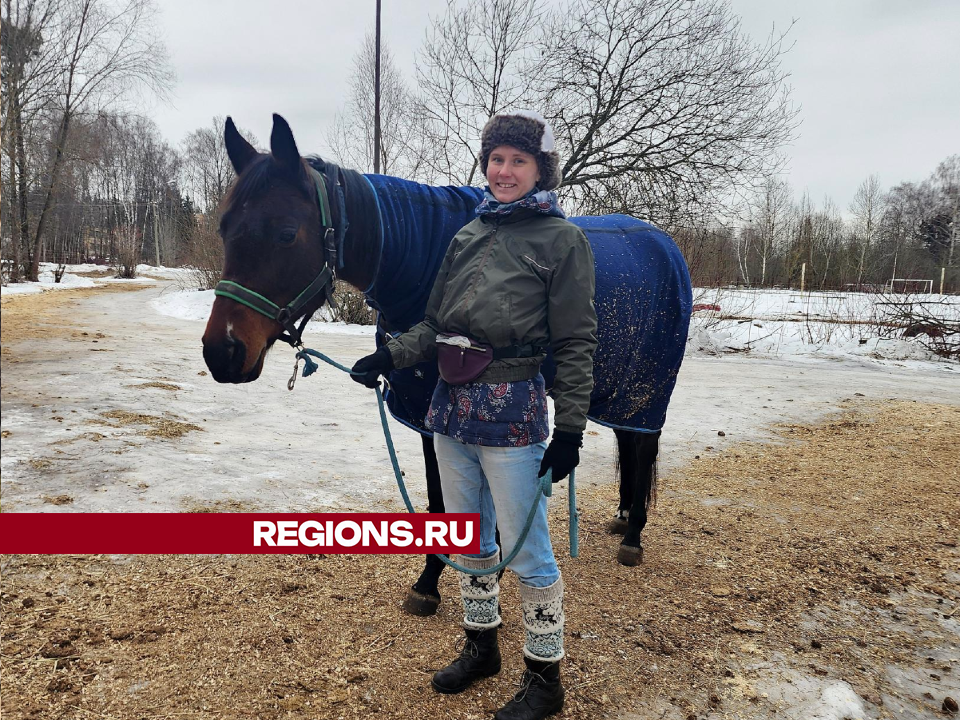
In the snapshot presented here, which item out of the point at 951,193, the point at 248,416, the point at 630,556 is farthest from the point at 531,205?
the point at 951,193

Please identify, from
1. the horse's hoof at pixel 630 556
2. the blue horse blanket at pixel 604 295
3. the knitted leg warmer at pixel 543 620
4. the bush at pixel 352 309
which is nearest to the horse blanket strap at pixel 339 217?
the blue horse blanket at pixel 604 295

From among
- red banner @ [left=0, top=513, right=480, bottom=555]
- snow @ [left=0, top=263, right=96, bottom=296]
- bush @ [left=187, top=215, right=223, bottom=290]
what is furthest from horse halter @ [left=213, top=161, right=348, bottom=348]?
snow @ [left=0, top=263, right=96, bottom=296]

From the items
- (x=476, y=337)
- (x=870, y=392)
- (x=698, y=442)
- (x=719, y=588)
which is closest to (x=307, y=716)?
(x=476, y=337)

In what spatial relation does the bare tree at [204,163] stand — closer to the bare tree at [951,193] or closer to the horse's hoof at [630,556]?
the horse's hoof at [630,556]

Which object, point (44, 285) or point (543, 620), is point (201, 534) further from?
point (44, 285)

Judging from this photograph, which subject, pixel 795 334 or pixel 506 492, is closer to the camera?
pixel 506 492

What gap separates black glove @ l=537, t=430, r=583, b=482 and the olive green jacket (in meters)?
0.03

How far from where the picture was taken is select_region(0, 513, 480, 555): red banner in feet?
8.53

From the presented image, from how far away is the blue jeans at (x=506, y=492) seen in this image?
5.52 feet

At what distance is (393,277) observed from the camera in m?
2.18

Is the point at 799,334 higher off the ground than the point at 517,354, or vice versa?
the point at 517,354

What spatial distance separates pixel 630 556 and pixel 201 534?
7.19 ft

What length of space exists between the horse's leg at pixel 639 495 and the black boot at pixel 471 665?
1.21m

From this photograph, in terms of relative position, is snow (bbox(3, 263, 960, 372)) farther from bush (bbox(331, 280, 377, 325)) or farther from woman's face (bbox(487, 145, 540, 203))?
woman's face (bbox(487, 145, 540, 203))
